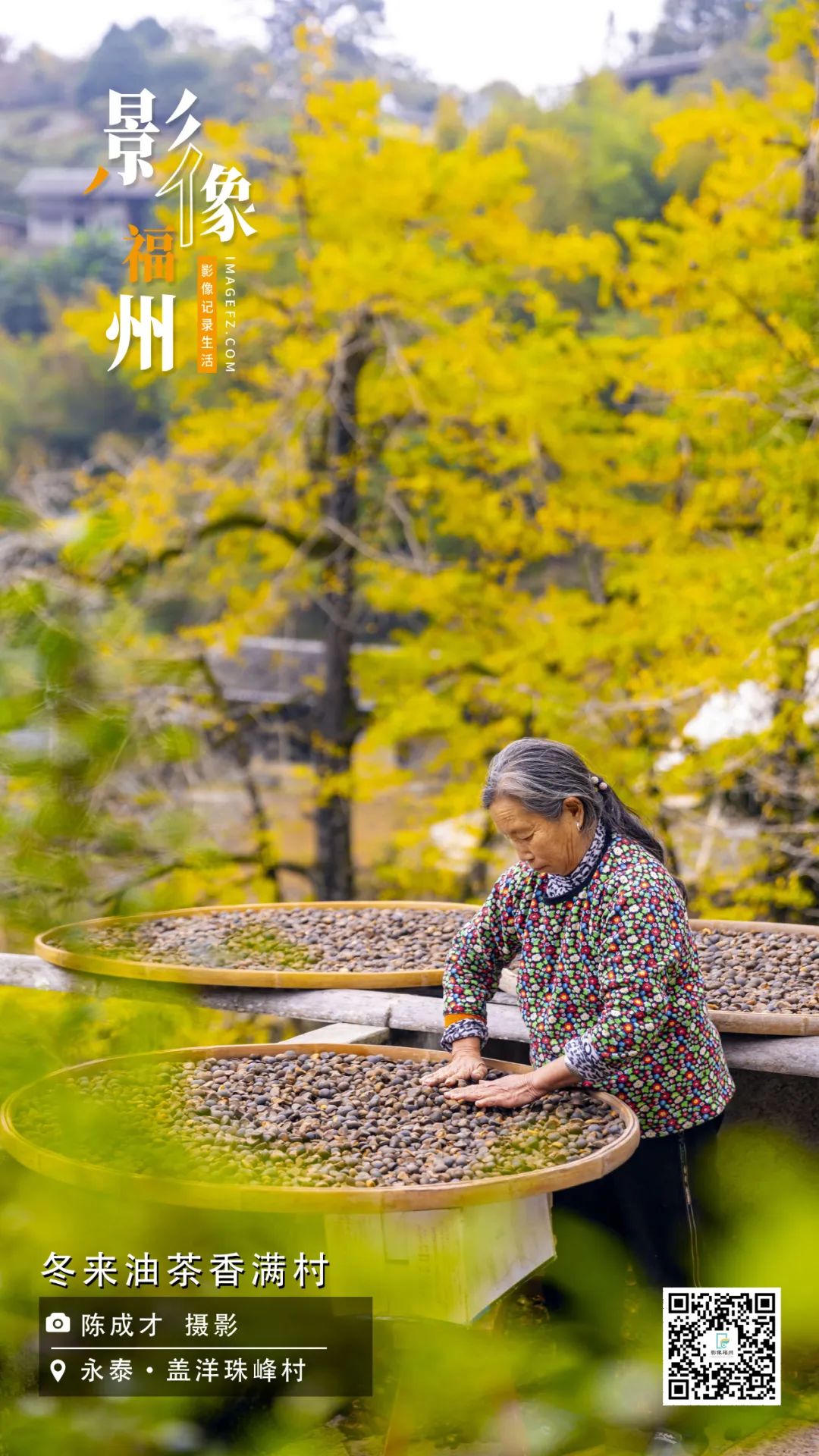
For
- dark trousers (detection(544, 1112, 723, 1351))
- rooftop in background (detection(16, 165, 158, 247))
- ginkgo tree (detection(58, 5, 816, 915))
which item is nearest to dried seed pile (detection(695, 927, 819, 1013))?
dark trousers (detection(544, 1112, 723, 1351))

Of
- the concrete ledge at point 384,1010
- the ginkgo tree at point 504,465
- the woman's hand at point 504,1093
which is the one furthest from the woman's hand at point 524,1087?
the ginkgo tree at point 504,465

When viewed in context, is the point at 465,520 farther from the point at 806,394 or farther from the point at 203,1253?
the point at 203,1253

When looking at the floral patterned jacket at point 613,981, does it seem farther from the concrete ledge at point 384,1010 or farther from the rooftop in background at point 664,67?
the rooftop in background at point 664,67

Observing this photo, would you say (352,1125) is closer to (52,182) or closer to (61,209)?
(52,182)

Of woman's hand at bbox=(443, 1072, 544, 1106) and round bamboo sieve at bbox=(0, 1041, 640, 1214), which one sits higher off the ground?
round bamboo sieve at bbox=(0, 1041, 640, 1214)

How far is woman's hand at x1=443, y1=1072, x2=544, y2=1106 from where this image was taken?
6.17 feet

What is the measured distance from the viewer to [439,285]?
7.09m

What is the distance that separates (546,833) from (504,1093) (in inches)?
14.3

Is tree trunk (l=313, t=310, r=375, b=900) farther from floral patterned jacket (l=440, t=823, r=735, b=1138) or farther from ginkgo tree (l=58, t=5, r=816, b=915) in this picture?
floral patterned jacket (l=440, t=823, r=735, b=1138)

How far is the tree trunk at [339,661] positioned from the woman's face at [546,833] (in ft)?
19.6

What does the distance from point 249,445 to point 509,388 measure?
161 cm

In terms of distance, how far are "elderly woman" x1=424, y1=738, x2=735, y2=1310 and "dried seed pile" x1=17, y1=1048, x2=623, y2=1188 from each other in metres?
0.05

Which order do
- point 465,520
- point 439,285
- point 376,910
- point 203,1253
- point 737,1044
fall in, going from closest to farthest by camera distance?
point 203,1253
point 737,1044
point 376,910
point 439,285
point 465,520

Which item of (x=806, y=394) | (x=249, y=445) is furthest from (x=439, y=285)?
(x=806, y=394)
